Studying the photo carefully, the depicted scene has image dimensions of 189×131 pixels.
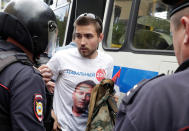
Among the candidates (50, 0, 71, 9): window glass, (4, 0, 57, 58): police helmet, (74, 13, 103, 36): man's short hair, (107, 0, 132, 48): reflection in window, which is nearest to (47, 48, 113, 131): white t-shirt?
(74, 13, 103, 36): man's short hair

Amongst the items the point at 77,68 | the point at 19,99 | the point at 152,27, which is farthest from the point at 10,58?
the point at 152,27

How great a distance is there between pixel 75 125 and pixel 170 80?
1.43 meters

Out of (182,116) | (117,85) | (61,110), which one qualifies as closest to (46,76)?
(61,110)

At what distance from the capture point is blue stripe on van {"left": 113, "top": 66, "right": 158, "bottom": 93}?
2827 mm

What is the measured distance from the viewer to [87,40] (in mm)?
2350

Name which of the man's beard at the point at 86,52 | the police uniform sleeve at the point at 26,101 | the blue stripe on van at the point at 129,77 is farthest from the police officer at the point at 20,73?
the blue stripe on van at the point at 129,77

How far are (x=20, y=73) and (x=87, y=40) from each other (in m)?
1.16

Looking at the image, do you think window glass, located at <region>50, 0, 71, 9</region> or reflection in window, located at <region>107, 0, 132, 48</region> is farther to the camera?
window glass, located at <region>50, 0, 71, 9</region>

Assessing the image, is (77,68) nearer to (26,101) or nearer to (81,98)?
(81,98)

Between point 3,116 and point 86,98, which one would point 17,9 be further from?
point 86,98

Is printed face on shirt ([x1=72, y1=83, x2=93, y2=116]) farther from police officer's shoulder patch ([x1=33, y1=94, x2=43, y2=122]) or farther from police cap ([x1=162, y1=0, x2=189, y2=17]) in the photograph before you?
police cap ([x1=162, y1=0, x2=189, y2=17])

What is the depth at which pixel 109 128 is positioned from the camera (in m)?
2.07

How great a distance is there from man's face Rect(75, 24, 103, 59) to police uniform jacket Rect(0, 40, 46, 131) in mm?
1063

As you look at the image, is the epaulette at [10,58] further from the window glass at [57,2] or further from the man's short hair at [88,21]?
the window glass at [57,2]
